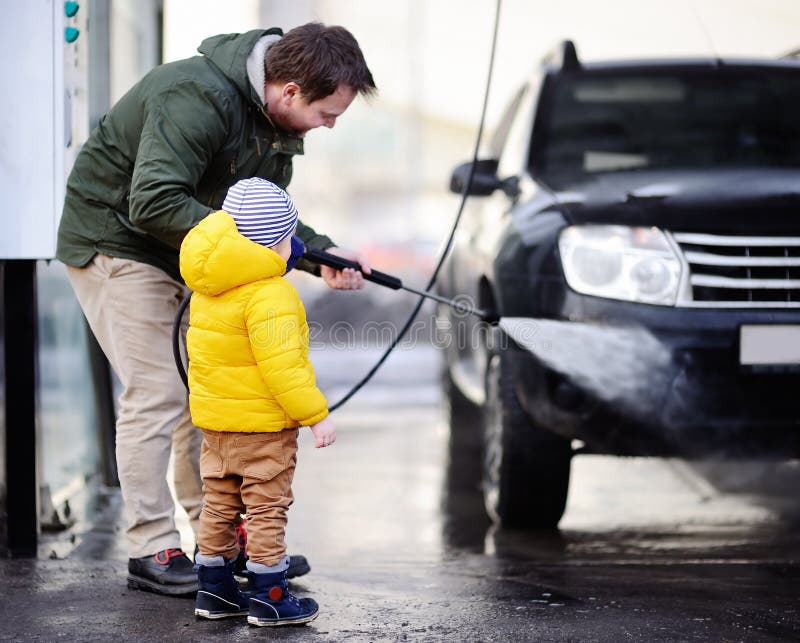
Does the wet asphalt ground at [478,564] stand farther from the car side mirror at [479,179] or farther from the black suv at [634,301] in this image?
the car side mirror at [479,179]

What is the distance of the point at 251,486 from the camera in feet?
10.5

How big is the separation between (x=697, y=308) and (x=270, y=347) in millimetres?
1518

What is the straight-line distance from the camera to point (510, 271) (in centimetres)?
437

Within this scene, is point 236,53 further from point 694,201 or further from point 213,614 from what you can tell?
point 694,201

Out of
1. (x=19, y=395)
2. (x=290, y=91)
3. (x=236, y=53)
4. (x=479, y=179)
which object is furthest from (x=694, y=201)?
(x=19, y=395)

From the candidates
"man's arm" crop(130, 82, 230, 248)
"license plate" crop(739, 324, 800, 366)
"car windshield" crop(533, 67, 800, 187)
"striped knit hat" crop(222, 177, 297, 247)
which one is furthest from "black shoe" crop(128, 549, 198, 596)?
"car windshield" crop(533, 67, 800, 187)

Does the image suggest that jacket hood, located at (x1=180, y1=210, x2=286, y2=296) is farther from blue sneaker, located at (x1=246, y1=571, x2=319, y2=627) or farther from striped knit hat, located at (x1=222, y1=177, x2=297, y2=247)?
blue sneaker, located at (x1=246, y1=571, x2=319, y2=627)

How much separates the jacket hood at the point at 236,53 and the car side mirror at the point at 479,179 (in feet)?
4.83

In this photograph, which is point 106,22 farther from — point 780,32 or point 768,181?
point 780,32

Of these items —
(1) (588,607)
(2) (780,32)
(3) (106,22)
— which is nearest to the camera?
(1) (588,607)

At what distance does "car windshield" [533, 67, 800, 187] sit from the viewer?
4.81m

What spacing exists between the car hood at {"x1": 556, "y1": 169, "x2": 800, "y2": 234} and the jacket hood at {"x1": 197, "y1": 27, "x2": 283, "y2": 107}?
1.23 meters

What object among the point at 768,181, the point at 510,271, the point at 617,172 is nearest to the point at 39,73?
the point at 510,271

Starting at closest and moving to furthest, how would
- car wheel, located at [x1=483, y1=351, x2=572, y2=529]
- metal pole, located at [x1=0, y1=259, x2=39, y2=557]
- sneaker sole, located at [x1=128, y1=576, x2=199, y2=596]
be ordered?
sneaker sole, located at [x1=128, y1=576, x2=199, y2=596]
metal pole, located at [x1=0, y1=259, x2=39, y2=557]
car wheel, located at [x1=483, y1=351, x2=572, y2=529]
